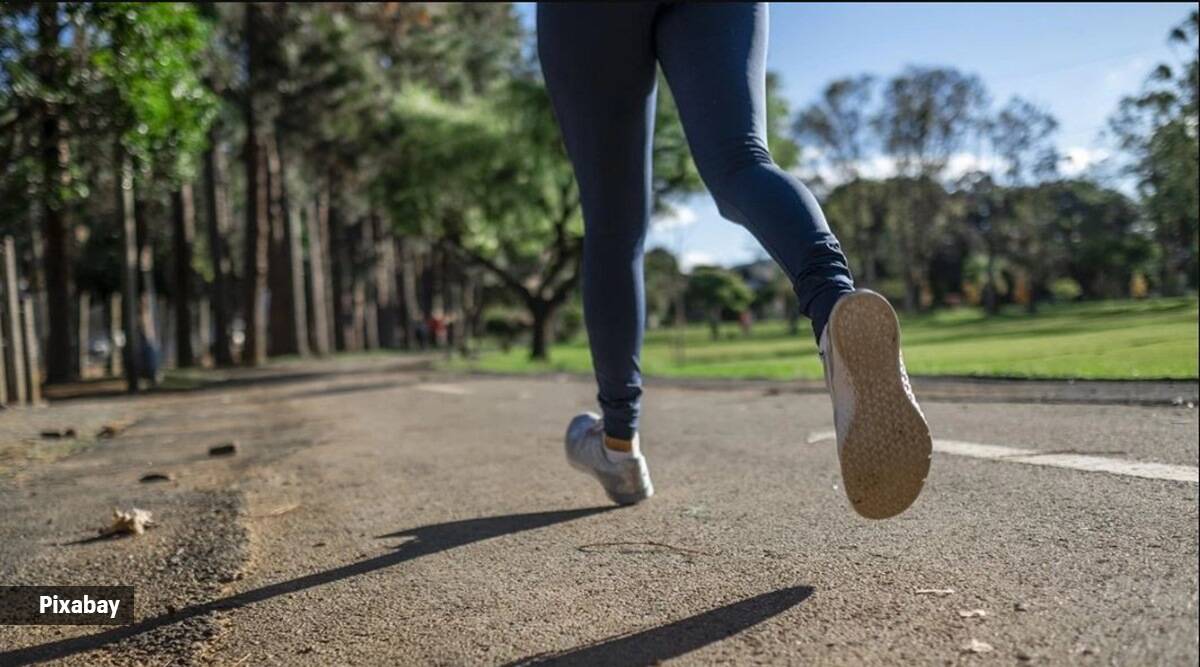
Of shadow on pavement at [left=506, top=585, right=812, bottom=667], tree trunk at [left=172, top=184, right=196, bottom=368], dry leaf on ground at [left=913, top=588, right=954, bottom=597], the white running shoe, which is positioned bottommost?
shadow on pavement at [left=506, top=585, right=812, bottom=667]

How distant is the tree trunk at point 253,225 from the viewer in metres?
25.1

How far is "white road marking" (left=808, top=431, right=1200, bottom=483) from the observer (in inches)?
95.4

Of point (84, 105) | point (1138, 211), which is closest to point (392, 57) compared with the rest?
point (84, 105)

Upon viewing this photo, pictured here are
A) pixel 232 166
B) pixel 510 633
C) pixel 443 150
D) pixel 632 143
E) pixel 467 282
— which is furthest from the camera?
pixel 467 282

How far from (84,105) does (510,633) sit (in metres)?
9.21

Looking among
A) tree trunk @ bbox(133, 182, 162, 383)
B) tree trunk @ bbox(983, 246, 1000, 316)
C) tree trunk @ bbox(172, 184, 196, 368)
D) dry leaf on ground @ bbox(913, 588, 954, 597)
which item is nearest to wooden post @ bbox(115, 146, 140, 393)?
tree trunk @ bbox(133, 182, 162, 383)

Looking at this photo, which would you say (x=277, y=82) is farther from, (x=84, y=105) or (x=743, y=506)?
(x=743, y=506)

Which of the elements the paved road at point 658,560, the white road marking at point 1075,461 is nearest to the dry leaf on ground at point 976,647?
the paved road at point 658,560

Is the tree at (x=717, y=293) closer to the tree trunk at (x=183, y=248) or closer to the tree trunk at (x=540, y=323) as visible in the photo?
the tree trunk at (x=540, y=323)

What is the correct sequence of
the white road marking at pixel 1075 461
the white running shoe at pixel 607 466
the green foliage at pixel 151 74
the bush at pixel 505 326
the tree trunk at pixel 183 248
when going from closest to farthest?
the white road marking at pixel 1075 461 → the white running shoe at pixel 607 466 → the green foliage at pixel 151 74 → the tree trunk at pixel 183 248 → the bush at pixel 505 326

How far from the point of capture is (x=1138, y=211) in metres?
5.02

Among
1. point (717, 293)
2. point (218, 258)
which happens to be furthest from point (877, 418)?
point (717, 293)

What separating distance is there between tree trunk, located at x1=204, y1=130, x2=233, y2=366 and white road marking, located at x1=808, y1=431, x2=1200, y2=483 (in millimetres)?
26207

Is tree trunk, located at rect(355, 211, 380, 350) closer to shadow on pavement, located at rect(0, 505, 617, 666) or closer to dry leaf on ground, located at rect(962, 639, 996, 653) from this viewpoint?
shadow on pavement, located at rect(0, 505, 617, 666)
